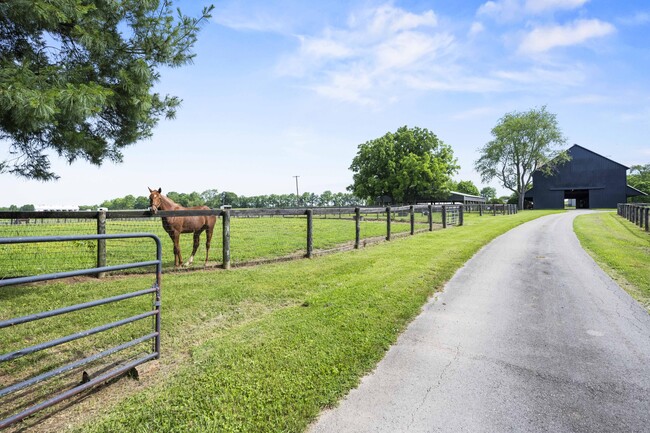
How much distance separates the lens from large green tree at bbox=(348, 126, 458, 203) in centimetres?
4528

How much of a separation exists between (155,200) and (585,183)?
64442 mm

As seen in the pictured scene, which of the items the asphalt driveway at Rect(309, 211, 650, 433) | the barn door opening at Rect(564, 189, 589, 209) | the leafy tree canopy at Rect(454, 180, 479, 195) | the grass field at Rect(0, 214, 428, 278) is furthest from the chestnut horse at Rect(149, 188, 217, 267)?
the leafy tree canopy at Rect(454, 180, 479, 195)

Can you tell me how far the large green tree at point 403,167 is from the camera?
45.3m

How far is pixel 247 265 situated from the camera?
8562 millimetres

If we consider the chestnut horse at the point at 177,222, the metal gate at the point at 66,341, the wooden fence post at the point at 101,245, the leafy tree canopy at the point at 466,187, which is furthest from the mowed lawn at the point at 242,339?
the leafy tree canopy at the point at 466,187

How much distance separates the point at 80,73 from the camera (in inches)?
214

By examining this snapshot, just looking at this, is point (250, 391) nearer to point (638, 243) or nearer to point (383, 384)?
point (383, 384)

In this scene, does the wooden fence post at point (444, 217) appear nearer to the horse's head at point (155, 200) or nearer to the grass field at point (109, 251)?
the grass field at point (109, 251)

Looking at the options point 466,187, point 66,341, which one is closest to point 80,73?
point 66,341

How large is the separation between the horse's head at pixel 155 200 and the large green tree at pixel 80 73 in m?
1.05

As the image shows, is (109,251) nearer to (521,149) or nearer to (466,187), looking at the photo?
(521,149)

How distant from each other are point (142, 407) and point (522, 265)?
886cm

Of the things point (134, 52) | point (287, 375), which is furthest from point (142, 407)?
point (134, 52)

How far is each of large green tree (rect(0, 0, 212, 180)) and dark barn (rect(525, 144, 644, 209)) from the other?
6400cm
